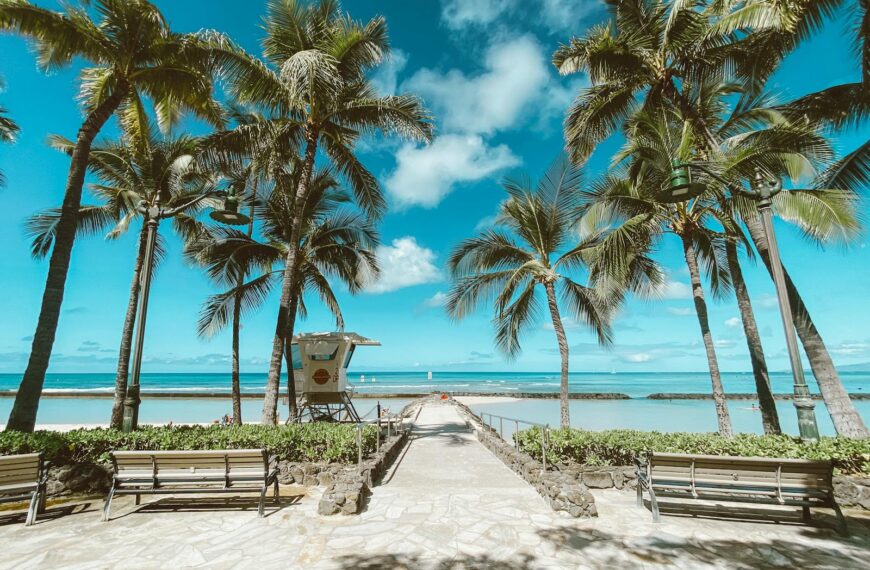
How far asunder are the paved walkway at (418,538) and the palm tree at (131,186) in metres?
7.16

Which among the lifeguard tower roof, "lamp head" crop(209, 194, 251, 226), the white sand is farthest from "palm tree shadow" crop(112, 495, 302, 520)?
the white sand

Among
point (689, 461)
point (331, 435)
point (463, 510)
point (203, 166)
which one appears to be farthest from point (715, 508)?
point (203, 166)

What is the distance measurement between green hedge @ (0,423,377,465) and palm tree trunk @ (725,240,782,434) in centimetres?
931

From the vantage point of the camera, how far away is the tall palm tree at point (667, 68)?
8.46m

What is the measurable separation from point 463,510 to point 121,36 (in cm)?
1140

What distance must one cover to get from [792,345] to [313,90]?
1077 centimetres

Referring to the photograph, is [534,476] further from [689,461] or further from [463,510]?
[689,461]

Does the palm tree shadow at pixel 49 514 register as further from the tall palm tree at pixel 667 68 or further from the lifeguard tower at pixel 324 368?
the tall palm tree at pixel 667 68

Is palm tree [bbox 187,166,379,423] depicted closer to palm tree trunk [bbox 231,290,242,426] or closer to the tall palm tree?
palm tree trunk [bbox 231,290,242,426]

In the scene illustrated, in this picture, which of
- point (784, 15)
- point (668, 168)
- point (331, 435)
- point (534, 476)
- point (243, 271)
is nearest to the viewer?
point (534, 476)

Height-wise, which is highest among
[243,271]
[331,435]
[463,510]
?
[243,271]

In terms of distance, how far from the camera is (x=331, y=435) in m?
7.92

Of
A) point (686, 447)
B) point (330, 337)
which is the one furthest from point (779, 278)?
point (330, 337)

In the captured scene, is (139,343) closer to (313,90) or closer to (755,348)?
(313,90)
